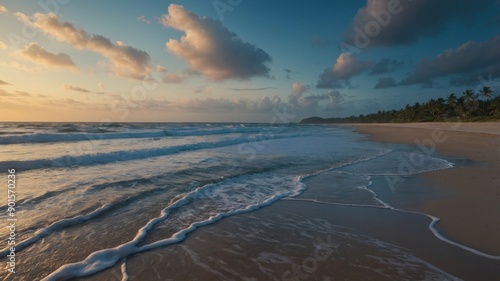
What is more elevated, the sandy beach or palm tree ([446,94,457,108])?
palm tree ([446,94,457,108])

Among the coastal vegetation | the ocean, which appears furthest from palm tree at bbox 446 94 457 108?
the ocean

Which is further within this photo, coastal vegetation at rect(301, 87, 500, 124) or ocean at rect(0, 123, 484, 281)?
coastal vegetation at rect(301, 87, 500, 124)

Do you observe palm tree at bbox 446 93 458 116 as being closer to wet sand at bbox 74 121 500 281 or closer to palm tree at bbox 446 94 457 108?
palm tree at bbox 446 94 457 108

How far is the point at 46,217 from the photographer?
16.1 ft

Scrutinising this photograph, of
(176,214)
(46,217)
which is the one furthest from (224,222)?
(46,217)

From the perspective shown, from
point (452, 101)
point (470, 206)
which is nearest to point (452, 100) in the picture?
point (452, 101)

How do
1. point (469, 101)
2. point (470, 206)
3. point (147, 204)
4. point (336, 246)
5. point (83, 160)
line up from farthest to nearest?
point (469, 101), point (83, 160), point (147, 204), point (470, 206), point (336, 246)

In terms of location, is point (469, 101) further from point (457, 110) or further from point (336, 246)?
point (336, 246)

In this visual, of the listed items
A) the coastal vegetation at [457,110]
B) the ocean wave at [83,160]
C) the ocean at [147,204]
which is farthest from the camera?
the coastal vegetation at [457,110]

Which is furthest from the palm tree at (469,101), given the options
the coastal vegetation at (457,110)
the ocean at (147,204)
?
the ocean at (147,204)

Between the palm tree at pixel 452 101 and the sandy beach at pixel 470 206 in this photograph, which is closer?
the sandy beach at pixel 470 206

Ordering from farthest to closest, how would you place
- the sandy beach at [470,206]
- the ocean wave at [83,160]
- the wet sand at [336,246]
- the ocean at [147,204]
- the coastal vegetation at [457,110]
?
the coastal vegetation at [457,110], the ocean wave at [83,160], the sandy beach at [470,206], the ocean at [147,204], the wet sand at [336,246]

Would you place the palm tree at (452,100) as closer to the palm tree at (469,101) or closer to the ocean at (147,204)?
the palm tree at (469,101)

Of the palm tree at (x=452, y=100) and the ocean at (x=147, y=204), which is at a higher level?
the palm tree at (x=452, y=100)
